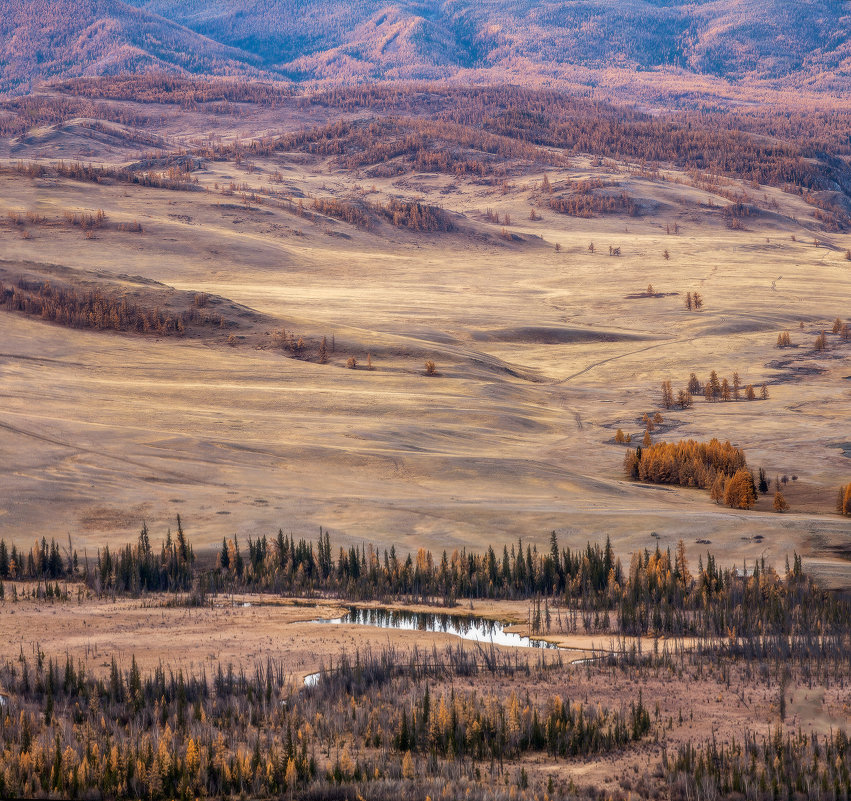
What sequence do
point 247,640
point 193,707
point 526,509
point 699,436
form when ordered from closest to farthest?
point 193,707
point 247,640
point 526,509
point 699,436

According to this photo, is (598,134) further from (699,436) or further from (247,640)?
(247,640)

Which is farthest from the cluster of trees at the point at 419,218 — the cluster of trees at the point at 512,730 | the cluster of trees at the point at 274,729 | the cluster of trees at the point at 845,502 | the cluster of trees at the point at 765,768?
the cluster of trees at the point at 765,768

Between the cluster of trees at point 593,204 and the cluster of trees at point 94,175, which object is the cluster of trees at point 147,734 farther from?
the cluster of trees at point 593,204

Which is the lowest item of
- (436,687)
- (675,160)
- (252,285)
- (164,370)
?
(436,687)

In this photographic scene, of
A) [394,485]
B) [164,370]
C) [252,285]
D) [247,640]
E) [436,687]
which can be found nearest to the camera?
[436,687]

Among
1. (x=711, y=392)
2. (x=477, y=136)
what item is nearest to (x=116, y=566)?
(x=711, y=392)

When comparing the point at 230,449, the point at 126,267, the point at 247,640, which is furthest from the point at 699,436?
the point at 126,267
